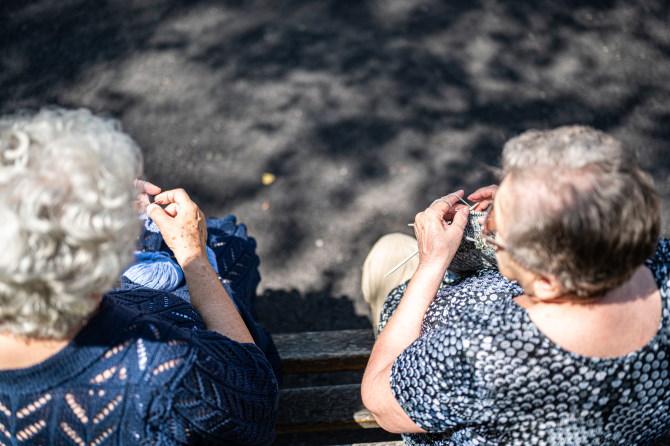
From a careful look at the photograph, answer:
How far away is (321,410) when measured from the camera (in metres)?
2.16

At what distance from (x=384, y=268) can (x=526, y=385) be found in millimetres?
1134

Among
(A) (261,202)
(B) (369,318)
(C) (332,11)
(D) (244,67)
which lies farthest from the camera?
(C) (332,11)

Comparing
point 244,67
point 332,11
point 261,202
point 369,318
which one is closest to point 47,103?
point 244,67

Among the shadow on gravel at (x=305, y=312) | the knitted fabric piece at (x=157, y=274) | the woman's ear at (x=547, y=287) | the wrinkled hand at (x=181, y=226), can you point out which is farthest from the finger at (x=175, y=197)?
the shadow on gravel at (x=305, y=312)

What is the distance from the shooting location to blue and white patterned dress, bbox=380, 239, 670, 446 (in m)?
1.27

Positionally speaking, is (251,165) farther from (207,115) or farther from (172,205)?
(172,205)

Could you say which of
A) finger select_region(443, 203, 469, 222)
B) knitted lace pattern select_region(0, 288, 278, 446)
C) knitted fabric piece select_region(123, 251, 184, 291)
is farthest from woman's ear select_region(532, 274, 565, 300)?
knitted fabric piece select_region(123, 251, 184, 291)

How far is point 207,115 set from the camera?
3578mm

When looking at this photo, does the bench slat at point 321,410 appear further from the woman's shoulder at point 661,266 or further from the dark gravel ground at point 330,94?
the woman's shoulder at point 661,266

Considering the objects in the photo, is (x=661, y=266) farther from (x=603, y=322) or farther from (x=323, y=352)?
(x=323, y=352)

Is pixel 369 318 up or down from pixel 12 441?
down

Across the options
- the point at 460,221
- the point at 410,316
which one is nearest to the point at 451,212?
the point at 460,221

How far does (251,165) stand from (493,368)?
240 centimetres

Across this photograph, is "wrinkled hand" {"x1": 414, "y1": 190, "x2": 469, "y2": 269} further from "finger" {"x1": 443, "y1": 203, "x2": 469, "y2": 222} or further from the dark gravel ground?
the dark gravel ground
